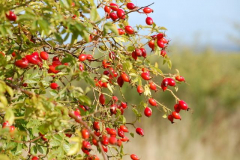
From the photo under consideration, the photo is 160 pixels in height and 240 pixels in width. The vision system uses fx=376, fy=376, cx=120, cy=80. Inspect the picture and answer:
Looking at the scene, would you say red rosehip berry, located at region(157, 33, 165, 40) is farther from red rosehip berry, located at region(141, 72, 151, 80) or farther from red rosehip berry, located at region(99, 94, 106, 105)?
red rosehip berry, located at region(99, 94, 106, 105)

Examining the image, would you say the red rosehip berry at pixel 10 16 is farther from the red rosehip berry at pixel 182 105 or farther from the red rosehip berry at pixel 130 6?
the red rosehip berry at pixel 182 105

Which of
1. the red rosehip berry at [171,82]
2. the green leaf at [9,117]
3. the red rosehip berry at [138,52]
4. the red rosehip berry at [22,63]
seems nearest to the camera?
the green leaf at [9,117]

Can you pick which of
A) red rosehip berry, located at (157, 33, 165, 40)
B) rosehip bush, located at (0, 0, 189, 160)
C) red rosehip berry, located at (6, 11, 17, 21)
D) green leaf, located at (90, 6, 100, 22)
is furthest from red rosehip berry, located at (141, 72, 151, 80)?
red rosehip berry, located at (6, 11, 17, 21)

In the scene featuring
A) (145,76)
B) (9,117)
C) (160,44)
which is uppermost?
(160,44)

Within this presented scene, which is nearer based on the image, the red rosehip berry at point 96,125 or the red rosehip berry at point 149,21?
the red rosehip berry at point 96,125

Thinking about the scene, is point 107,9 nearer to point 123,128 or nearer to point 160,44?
point 160,44

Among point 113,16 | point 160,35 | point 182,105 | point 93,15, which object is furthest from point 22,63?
point 182,105

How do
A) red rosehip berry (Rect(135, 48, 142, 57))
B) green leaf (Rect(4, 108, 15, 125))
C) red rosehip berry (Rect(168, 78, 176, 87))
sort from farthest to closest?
1. red rosehip berry (Rect(168, 78, 176, 87))
2. red rosehip berry (Rect(135, 48, 142, 57))
3. green leaf (Rect(4, 108, 15, 125))

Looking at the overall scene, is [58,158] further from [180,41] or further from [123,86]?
[180,41]

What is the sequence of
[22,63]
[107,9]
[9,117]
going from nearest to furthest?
[9,117] → [22,63] → [107,9]

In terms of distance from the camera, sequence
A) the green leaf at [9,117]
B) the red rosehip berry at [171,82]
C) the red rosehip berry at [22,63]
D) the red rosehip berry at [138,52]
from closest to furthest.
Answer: the green leaf at [9,117], the red rosehip berry at [22,63], the red rosehip berry at [138,52], the red rosehip berry at [171,82]

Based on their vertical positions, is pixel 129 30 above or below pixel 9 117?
above

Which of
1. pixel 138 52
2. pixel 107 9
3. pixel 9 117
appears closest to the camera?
pixel 9 117

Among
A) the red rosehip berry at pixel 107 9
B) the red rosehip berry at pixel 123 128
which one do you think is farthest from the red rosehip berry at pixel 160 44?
the red rosehip berry at pixel 123 128
